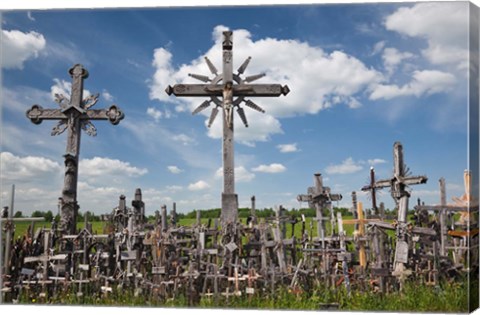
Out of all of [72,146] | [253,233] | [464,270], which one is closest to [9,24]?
[72,146]

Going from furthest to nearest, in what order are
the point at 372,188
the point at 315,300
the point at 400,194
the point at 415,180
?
the point at 372,188 < the point at 400,194 < the point at 415,180 < the point at 315,300

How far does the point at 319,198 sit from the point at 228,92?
2.39 metres

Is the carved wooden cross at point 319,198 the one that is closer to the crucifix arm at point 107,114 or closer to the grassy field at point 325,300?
the grassy field at point 325,300

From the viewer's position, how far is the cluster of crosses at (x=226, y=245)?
934 centimetres

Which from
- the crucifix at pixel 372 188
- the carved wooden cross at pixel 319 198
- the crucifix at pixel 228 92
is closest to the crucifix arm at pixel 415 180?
the crucifix at pixel 372 188

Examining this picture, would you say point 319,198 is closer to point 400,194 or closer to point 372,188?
point 372,188

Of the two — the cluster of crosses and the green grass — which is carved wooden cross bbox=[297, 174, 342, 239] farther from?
the green grass

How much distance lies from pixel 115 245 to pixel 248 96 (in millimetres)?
3385

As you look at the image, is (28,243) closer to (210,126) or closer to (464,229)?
(210,126)

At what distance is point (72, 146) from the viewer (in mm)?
10906

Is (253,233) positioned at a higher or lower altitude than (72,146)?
lower

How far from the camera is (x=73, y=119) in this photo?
10977mm

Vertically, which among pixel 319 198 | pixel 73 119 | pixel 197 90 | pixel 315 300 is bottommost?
pixel 315 300

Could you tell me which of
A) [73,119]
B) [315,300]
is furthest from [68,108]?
[315,300]
